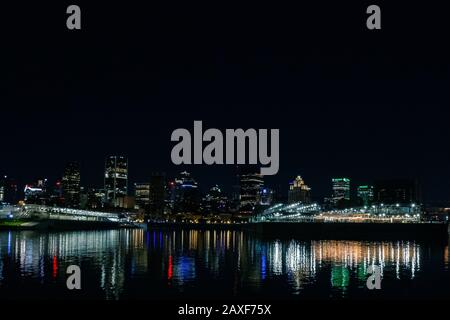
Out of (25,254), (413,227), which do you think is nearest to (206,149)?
(25,254)

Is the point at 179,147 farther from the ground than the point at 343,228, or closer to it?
farther from the ground

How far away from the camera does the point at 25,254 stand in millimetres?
52312

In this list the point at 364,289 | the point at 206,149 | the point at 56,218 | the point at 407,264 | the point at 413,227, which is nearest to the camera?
the point at 206,149
